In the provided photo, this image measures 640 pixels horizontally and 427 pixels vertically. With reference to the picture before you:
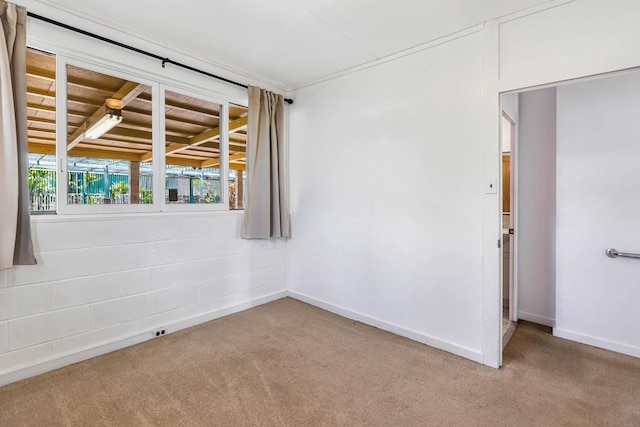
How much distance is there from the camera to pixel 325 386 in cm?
209

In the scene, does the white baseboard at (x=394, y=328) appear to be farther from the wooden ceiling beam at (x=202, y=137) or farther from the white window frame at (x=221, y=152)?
the wooden ceiling beam at (x=202, y=137)

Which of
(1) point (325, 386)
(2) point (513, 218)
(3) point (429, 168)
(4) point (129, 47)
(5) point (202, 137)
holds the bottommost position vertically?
(1) point (325, 386)

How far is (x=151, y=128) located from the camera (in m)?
2.77

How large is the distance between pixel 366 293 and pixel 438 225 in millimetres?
1002

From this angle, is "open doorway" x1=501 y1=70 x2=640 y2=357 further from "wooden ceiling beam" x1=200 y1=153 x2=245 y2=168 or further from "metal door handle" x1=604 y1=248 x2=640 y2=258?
"wooden ceiling beam" x1=200 y1=153 x2=245 y2=168

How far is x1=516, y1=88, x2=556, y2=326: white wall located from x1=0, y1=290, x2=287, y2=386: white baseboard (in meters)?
2.97

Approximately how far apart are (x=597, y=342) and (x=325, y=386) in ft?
7.60

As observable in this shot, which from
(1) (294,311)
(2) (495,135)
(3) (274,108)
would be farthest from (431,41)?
(1) (294,311)

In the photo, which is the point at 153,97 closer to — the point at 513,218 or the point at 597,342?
the point at 513,218

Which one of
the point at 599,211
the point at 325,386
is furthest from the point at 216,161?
the point at 599,211

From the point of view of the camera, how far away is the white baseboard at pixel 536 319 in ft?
10.1

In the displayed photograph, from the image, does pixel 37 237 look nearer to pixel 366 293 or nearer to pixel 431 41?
pixel 366 293

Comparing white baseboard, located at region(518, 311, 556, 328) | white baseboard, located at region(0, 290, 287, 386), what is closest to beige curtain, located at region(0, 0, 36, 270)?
white baseboard, located at region(0, 290, 287, 386)

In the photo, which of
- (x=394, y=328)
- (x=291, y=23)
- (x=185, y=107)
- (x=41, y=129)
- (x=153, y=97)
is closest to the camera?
(x=41, y=129)
